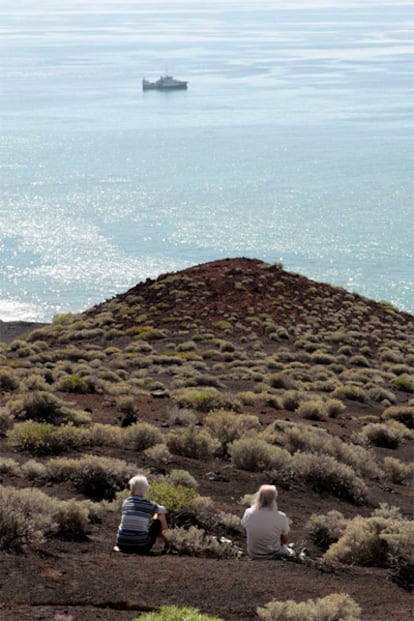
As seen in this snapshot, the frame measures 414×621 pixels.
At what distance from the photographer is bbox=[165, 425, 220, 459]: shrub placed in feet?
44.8

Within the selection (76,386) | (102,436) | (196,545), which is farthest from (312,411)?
(196,545)

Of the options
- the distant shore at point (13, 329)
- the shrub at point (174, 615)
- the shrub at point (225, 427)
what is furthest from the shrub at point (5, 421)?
the distant shore at point (13, 329)

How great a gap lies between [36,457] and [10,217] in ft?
241

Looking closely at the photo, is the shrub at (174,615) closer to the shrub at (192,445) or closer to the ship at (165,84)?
the shrub at (192,445)

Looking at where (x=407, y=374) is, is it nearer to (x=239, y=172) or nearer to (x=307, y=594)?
(x=307, y=594)

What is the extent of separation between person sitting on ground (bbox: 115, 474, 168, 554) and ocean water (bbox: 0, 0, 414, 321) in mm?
46434

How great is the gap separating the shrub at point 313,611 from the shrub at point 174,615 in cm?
45

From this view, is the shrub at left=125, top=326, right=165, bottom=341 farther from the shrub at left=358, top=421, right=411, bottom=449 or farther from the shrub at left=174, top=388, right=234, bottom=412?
the shrub at left=358, top=421, right=411, bottom=449

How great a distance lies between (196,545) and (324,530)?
1954 millimetres

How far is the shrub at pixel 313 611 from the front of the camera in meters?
6.91

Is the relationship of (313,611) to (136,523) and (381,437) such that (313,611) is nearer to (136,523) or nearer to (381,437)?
(136,523)

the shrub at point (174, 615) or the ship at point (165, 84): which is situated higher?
the ship at point (165, 84)

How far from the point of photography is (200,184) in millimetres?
94562

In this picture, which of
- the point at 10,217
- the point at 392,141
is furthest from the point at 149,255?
the point at 392,141
